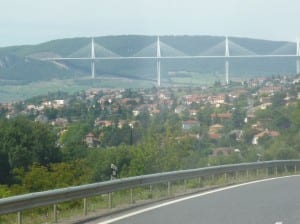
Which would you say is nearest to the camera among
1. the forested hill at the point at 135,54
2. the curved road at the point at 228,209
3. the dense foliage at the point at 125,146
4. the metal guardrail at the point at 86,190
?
the metal guardrail at the point at 86,190

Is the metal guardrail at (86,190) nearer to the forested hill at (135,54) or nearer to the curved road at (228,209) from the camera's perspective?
the curved road at (228,209)

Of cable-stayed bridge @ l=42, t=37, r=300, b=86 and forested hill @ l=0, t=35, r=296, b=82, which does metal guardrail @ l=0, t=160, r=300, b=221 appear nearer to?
forested hill @ l=0, t=35, r=296, b=82

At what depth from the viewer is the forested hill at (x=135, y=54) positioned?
104 m

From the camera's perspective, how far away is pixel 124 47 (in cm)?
11250

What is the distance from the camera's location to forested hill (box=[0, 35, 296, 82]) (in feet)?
342

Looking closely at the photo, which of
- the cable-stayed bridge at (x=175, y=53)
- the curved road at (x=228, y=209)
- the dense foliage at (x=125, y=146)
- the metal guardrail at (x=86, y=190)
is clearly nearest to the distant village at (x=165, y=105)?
the dense foliage at (x=125, y=146)

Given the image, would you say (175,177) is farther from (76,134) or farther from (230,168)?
(76,134)

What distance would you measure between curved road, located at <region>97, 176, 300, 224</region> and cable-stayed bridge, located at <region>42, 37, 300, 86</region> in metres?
82.6

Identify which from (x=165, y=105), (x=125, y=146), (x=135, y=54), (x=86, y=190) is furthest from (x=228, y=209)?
(x=135, y=54)

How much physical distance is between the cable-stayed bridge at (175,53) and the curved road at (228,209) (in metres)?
82.6

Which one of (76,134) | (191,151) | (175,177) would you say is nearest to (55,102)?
(76,134)

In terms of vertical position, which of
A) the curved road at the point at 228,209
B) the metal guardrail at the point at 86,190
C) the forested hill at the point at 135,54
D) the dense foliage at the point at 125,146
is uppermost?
the forested hill at the point at 135,54

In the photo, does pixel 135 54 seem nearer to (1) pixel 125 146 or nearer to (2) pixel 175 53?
(2) pixel 175 53

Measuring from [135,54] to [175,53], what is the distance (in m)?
13.1
